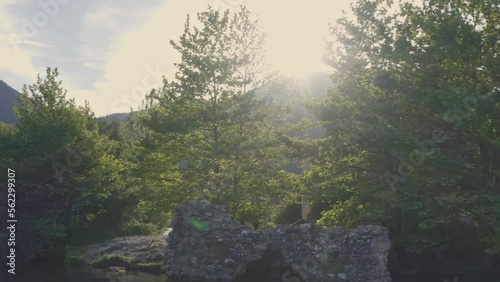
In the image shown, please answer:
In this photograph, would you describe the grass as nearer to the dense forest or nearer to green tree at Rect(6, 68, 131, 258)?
the dense forest

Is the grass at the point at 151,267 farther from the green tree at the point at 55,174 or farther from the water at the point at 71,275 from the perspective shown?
the green tree at the point at 55,174

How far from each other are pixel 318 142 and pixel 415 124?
6201 millimetres

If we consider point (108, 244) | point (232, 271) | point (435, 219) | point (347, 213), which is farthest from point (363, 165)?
point (108, 244)

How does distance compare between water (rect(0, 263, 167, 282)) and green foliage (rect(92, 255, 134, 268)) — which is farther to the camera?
green foliage (rect(92, 255, 134, 268))

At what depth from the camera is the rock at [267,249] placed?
21781mm

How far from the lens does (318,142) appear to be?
100 feet

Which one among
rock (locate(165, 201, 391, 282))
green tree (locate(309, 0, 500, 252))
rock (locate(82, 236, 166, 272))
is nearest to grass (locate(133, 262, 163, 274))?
rock (locate(82, 236, 166, 272))

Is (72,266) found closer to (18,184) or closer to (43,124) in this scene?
(18,184)

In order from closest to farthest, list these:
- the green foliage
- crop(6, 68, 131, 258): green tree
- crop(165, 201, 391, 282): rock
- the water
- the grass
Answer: crop(165, 201, 391, 282): rock → the water → the grass → the green foliage → crop(6, 68, 131, 258): green tree

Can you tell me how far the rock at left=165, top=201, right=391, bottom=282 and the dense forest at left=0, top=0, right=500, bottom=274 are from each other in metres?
4.26

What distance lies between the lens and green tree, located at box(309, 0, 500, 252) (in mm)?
25109

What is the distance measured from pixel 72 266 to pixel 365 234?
19.1 m

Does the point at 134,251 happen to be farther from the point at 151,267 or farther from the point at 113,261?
the point at 151,267

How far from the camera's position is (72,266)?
97.9 feet
